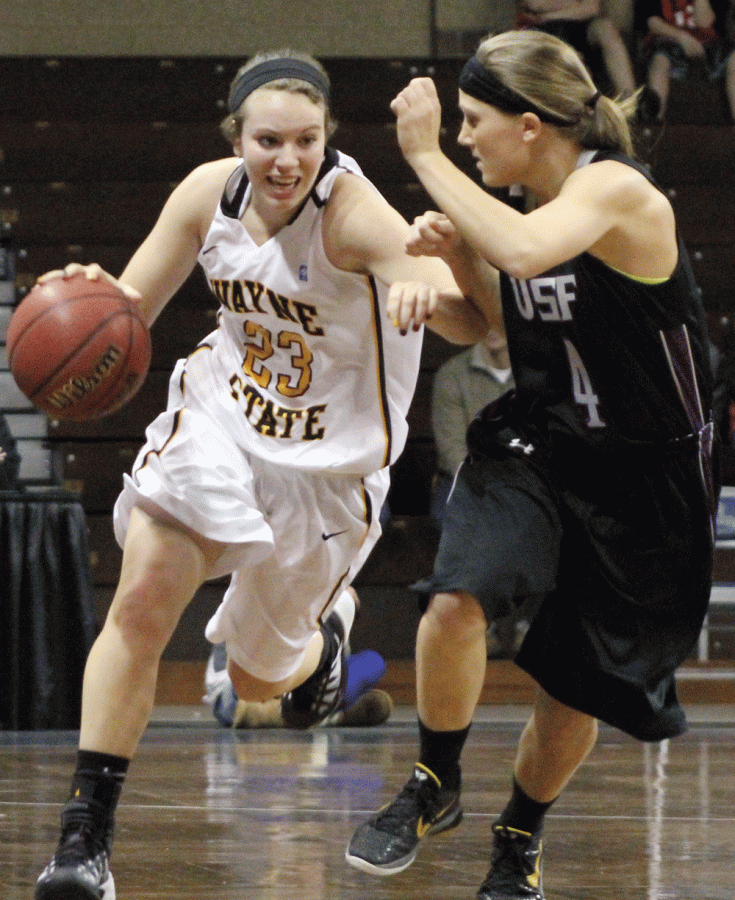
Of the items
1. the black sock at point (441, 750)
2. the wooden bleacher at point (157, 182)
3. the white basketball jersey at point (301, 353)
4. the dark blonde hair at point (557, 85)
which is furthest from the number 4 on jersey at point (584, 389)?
the wooden bleacher at point (157, 182)

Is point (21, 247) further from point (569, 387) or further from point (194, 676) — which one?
point (569, 387)

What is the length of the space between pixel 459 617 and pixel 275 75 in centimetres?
121

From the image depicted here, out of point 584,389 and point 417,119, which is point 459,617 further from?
point 417,119

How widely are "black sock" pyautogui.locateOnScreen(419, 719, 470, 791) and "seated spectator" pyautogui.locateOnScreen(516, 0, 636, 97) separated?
7.06m

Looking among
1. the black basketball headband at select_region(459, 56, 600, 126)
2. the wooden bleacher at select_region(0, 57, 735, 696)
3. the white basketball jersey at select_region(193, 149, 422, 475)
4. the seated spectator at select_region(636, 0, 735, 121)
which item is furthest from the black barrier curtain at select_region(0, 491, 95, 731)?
the seated spectator at select_region(636, 0, 735, 121)

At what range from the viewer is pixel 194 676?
7.22 meters

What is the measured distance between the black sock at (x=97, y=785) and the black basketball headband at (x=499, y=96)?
1407mm

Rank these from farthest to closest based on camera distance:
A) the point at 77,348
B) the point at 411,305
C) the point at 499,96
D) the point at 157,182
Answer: the point at 157,182
the point at 77,348
the point at 499,96
the point at 411,305

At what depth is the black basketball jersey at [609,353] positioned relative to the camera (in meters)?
2.80

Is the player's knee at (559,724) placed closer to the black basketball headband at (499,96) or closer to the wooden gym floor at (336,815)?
the wooden gym floor at (336,815)

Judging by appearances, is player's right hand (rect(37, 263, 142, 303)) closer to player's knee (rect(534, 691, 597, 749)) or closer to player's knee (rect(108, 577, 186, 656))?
player's knee (rect(108, 577, 186, 656))

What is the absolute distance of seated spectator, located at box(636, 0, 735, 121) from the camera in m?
9.64

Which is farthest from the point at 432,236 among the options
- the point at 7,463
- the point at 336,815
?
the point at 7,463

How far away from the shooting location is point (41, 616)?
6004 millimetres
